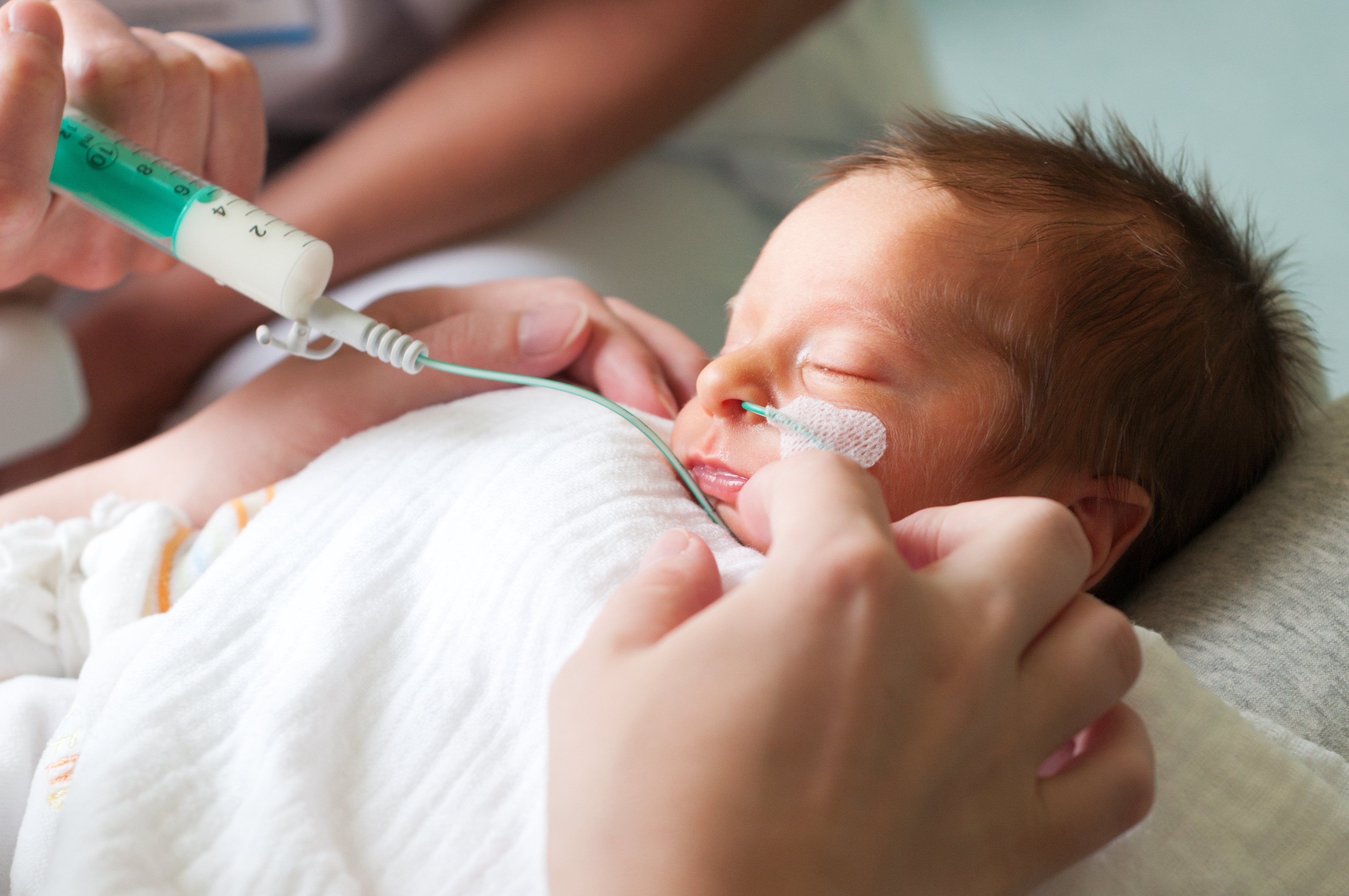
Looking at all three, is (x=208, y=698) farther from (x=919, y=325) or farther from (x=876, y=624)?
(x=919, y=325)

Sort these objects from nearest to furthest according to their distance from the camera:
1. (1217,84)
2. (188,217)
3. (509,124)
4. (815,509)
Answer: (815,509)
(188,217)
(509,124)
(1217,84)

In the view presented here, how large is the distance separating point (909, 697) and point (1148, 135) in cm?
222

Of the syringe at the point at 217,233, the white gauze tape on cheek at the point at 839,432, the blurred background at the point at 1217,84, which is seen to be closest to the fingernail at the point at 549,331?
the syringe at the point at 217,233

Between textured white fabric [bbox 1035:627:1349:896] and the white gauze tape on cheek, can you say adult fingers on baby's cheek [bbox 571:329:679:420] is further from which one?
textured white fabric [bbox 1035:627:1349:896]

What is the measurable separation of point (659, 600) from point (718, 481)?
0.31m

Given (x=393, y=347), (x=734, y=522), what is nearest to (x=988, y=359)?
(x=734, y=522)

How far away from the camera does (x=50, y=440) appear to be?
3.49 feet

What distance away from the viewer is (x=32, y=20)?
0.70 meters

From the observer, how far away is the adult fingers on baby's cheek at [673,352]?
3.18 ft

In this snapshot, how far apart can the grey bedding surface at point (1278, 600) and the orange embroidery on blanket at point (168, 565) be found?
2.65 ft

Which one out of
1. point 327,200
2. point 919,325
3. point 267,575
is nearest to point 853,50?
point 327,200

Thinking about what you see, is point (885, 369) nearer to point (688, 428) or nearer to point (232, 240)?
point (688, 428)

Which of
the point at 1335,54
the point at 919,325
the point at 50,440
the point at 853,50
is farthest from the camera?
the point at 1335,54

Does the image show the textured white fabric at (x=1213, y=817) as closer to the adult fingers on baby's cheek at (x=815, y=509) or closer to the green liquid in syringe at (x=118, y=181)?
the adult fingers on baby's cheek at (x=815, y=509)
